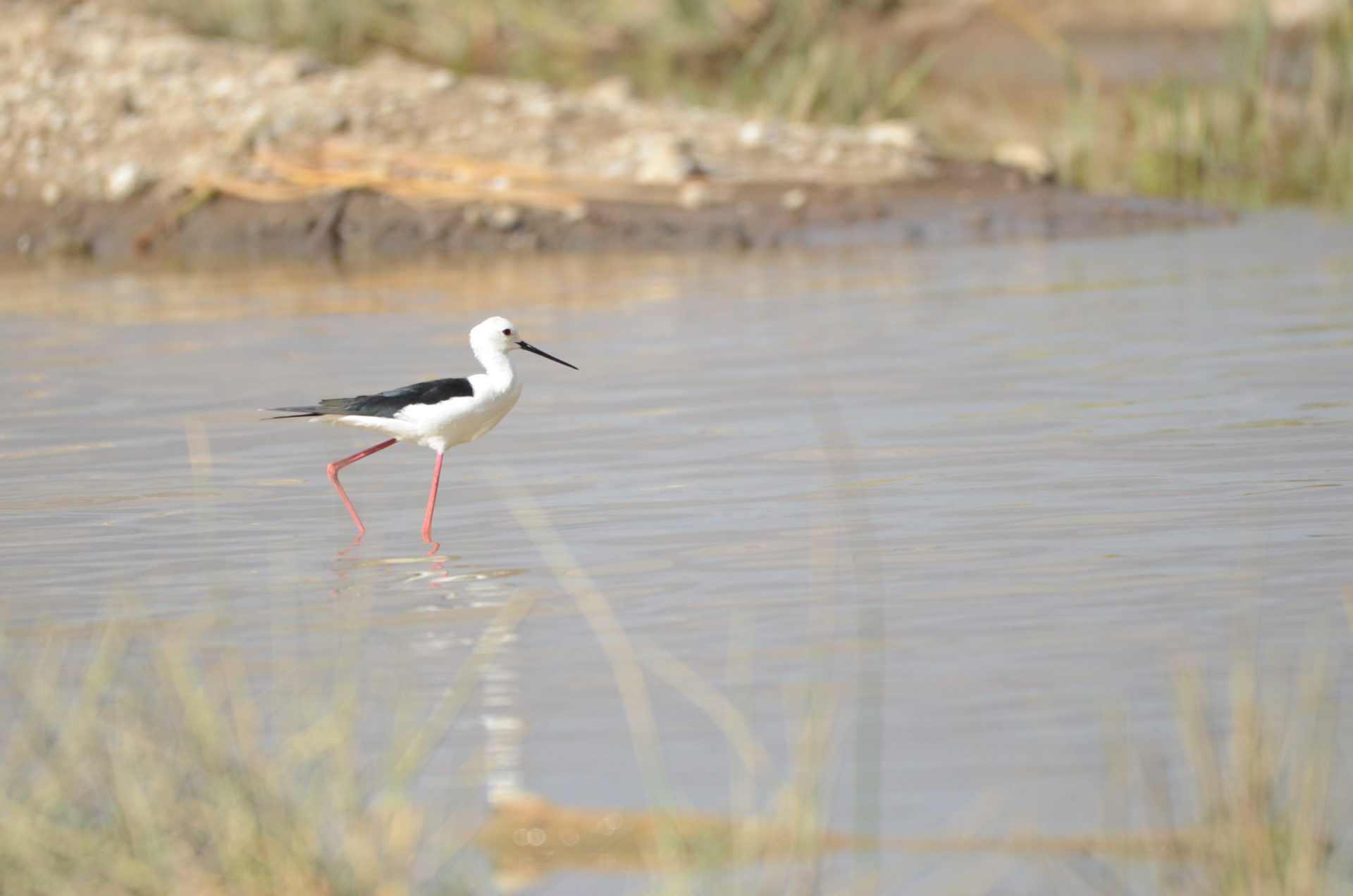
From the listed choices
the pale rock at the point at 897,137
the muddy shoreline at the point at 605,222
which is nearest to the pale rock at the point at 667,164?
the muddy shoreline at the point at 605,222

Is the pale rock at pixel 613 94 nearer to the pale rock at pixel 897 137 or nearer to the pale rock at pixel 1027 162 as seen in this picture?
the pale rock at pixel 897 137

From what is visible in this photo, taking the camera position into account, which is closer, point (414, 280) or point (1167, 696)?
point (1167, 696)

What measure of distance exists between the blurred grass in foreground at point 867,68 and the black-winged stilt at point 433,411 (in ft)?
29.6

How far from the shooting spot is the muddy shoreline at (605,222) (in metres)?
13.5

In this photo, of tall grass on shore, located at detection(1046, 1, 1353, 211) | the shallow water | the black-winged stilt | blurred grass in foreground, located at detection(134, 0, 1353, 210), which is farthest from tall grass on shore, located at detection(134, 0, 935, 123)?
the black-winged stilt

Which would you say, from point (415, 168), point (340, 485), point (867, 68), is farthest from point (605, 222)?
point (340, 485)

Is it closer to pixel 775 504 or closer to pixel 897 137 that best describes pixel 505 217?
pixel 897 137

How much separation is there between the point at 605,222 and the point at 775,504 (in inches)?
314

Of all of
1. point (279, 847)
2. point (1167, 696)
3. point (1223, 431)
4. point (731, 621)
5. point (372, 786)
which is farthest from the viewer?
point (1223, 431)

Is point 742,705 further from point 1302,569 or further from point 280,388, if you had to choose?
point 280,388

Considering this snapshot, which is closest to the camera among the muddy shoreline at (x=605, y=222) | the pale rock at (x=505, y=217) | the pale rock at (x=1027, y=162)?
the muddy shoreline at (x=605, y=222)

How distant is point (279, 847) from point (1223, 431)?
4769mm

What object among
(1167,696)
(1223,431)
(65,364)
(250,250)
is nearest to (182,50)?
(250,250)

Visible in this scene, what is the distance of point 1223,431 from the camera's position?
6848mm
